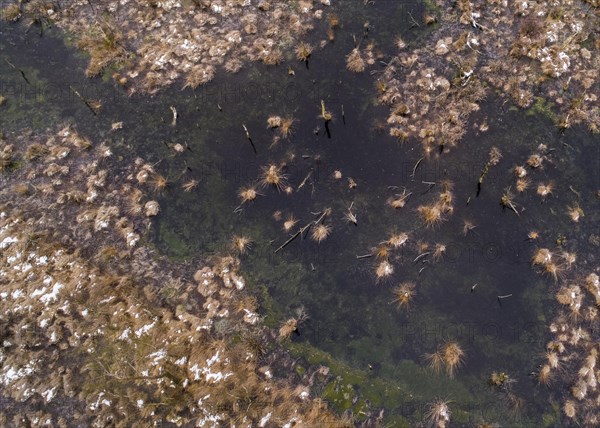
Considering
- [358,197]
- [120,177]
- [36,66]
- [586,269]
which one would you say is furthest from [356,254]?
[36,66]

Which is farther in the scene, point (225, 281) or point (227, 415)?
point (225, 281)

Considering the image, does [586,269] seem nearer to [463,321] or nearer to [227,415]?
[463,321]

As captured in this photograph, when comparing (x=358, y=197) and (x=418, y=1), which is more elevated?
(x=418, y=1)

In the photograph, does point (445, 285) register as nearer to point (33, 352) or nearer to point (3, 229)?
point (33, 352)

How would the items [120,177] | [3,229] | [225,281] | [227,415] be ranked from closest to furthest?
[227,415] < [225,281] < [3,229] < [120,177]

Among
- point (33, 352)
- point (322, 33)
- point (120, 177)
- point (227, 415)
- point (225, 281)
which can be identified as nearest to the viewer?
point (227, 415)

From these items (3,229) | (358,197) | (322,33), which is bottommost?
(358,197)
